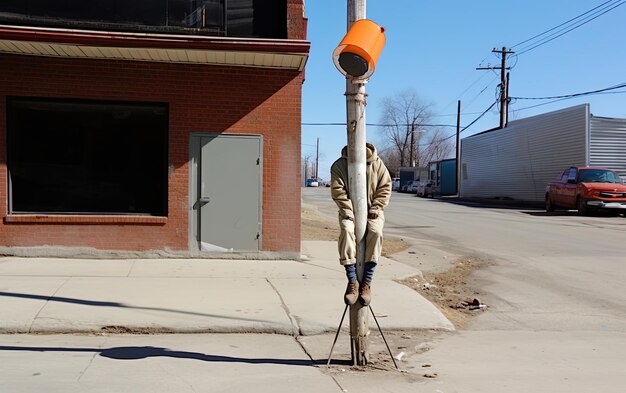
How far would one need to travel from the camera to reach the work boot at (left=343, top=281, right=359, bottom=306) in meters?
5.11

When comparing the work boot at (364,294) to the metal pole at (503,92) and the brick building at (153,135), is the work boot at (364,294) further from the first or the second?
the metal pole at (503,92)

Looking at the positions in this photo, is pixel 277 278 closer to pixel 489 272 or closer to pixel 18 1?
pixel 489 272

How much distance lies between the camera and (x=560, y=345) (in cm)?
633

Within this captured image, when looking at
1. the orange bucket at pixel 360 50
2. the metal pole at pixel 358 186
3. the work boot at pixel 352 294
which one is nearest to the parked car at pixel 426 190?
the metal pole at pixel 358 186

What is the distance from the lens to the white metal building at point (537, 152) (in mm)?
29438

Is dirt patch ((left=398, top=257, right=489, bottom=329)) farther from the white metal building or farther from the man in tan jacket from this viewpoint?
the white metal building

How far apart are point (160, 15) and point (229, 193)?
11.0 feet

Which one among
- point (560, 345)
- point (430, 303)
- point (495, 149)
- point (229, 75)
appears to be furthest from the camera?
point (495, 149)

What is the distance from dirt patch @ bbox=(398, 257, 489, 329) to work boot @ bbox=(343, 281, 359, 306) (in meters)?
2.53

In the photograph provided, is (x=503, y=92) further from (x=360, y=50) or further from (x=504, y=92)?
(x=360, y=50)

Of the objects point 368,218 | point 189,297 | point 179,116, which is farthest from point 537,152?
point 368,218

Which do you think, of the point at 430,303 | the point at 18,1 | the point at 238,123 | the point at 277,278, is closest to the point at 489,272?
the point at 430,303

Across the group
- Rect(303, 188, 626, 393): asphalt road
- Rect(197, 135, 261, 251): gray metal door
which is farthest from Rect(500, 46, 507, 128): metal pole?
Rect(197, 135, 261, 251): gray metal door

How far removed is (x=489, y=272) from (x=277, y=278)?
14.3 ft
